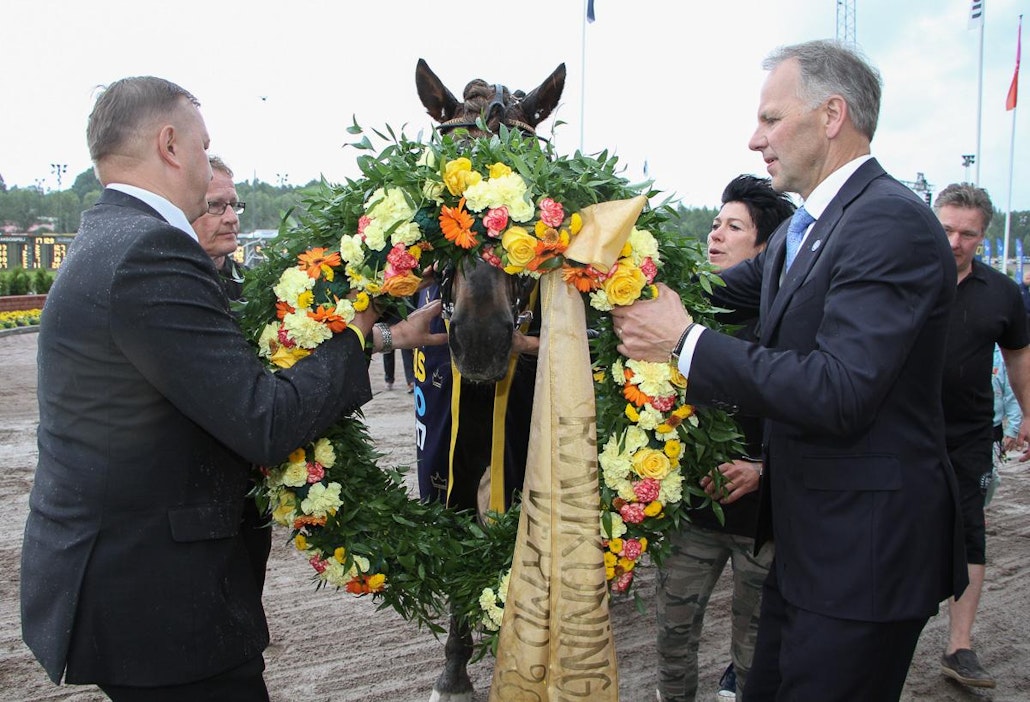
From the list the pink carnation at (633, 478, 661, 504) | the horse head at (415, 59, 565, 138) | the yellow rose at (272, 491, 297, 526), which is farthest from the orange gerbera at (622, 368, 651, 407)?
the horse head at (415, 59, 565, 138)

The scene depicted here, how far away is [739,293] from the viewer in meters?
3.15

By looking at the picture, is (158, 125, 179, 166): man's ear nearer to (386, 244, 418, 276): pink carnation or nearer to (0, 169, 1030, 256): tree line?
(386, 244, 418, 276): pink carnation

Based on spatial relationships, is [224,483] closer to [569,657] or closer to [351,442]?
[351,442]

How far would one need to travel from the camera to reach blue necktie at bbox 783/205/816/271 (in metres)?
2.39

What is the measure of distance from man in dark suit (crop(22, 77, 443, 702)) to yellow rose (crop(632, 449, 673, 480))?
1044 millimetres

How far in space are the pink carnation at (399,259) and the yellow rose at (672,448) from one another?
98 cm

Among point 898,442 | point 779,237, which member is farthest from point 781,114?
point 898,442

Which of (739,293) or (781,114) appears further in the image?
(739,293)

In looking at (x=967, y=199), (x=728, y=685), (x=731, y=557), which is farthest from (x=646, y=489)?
(x=967, y=199)

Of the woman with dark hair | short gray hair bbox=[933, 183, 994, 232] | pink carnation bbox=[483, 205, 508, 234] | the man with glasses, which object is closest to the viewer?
pink carnation bbox=[483, 205, 508, 234]

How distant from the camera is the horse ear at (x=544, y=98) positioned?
4012 millimetres

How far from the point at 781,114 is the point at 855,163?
0.82 feet

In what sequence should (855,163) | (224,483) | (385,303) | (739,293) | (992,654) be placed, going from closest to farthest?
(224,483) < (855,163) < (385,303) < (739,293) < (992,654)

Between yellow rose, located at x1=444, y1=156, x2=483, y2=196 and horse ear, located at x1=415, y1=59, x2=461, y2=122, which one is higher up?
horse ear, located at x1=415, y1=59, x2=461, y2=122
